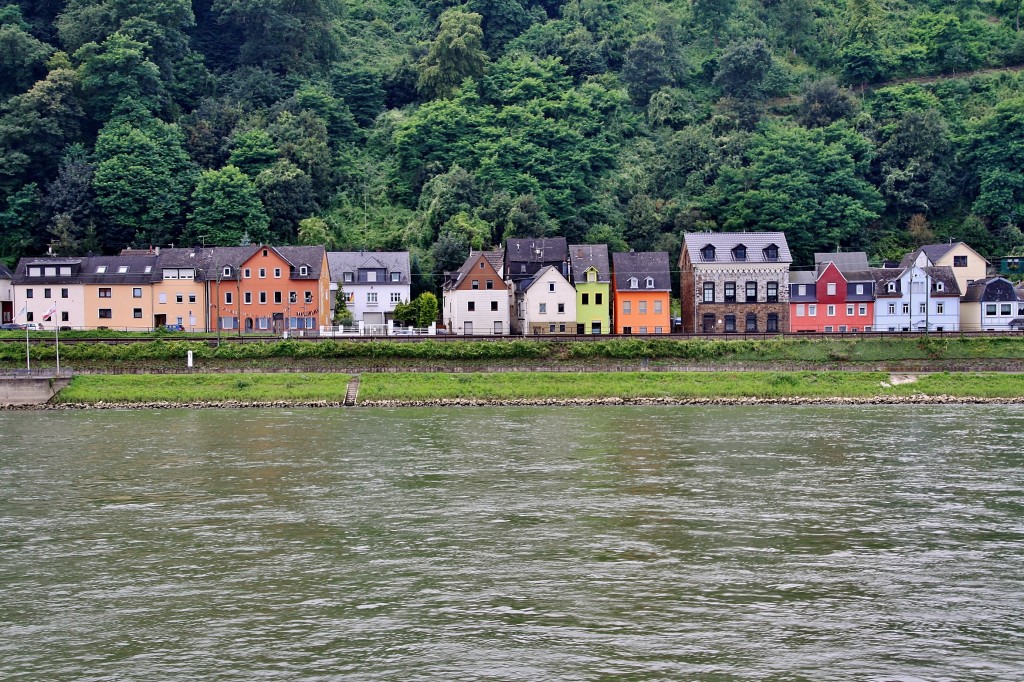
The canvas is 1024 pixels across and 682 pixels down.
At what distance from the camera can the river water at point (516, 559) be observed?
1666 cm

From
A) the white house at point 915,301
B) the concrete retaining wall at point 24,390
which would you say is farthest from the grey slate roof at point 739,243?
the concrete retaining wall at point 24,390

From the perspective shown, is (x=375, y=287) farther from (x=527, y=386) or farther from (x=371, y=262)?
(x=527, y=386)

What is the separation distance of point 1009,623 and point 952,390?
36.8 m

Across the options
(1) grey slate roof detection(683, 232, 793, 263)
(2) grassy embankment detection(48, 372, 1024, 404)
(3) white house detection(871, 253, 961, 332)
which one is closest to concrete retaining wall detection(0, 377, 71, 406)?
(2) grassy embankment detection(48, 372, 1024, 404)

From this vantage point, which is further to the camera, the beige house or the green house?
the beige house

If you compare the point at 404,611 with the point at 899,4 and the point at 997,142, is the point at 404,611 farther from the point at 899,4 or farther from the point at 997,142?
the point at 899,4

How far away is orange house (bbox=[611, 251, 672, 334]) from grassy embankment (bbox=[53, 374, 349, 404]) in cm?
2232

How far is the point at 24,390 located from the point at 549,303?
30.9 m

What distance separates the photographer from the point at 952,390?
52.3m

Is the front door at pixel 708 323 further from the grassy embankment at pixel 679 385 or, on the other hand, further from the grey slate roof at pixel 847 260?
the grassy embankment at pixel 679 385

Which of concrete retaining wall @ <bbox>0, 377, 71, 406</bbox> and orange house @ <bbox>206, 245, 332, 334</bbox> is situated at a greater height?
orange house @ <bbox>206, 245, 332, 334</bbox>

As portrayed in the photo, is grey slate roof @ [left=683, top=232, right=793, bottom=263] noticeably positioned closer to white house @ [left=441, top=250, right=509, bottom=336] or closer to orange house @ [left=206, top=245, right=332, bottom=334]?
white house @ [left=441, top=250, right=509, bottom=336]

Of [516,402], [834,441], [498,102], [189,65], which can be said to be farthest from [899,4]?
[834,441]

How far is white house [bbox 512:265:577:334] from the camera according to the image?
6994 centimetres
